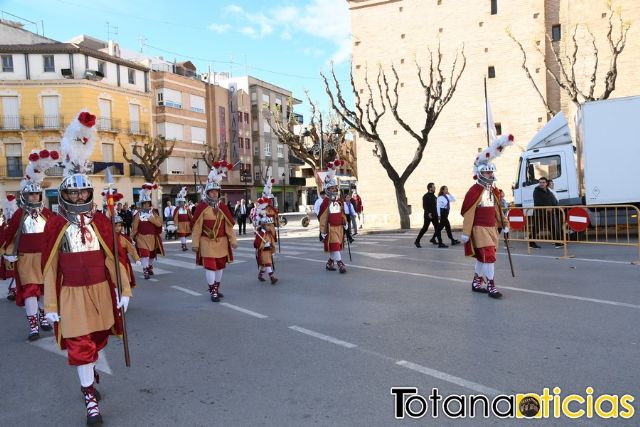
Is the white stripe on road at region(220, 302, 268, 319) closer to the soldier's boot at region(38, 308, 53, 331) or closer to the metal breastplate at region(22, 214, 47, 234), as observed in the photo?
the soldier's boot at region(38, 308, 53, 331)

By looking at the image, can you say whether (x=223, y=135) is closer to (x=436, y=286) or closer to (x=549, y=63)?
(x=549, y=63)

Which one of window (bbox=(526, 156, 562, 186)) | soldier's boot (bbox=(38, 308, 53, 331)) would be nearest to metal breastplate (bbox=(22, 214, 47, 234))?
soldier's boot (bbox=(38, 308, 53, 331))

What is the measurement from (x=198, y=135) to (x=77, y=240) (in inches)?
1947

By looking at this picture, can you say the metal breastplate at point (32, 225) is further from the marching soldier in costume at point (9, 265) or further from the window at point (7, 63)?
the window at point (7, 63)

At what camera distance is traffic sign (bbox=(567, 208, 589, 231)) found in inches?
480

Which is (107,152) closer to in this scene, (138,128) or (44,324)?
(138,128)

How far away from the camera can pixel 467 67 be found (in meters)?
28.0

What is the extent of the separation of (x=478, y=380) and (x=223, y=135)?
53617 millimetres

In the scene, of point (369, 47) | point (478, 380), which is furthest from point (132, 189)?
point (478, 380)

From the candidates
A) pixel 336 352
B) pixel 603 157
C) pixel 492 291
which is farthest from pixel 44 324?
pixel 603 157

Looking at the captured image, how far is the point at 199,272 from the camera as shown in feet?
39.9

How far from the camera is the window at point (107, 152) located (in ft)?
137

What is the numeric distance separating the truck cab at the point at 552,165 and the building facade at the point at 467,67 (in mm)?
10480

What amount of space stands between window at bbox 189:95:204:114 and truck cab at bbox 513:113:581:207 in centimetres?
4039
